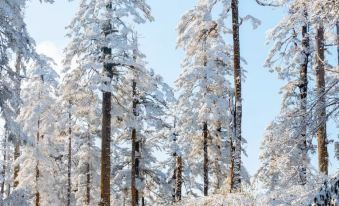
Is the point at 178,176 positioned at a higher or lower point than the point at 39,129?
lower

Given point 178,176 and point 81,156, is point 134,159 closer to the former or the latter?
point 178,176

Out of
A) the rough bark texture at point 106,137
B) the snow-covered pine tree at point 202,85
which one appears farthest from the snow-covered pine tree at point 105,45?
the snow-covered pine tree at point 202,85

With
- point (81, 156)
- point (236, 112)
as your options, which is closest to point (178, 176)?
point (81, 156)

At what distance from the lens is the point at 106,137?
1769 centimetres

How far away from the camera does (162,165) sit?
1282 inches

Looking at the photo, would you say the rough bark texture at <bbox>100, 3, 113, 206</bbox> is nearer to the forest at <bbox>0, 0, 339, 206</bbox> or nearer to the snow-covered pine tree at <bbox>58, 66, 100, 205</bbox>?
the forest at <bbox>0, 0, 339, 206</bbox>

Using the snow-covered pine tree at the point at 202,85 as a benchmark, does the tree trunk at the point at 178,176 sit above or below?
below

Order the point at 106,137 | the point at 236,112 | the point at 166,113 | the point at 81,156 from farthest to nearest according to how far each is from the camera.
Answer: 1. the point at 81,156
2. the point at 166,113
3. the point at 106,137
4. the point at 236,112

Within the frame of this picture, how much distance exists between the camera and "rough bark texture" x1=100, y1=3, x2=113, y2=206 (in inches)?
685

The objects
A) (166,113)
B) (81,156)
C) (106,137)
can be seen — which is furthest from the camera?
(81,156)

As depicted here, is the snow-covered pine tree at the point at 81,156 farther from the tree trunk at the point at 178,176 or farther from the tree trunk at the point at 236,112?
the tree trunk at the point at 236,112

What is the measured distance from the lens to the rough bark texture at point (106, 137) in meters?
17.4

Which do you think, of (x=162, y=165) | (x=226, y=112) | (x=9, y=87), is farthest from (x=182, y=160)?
(x=9, y=87)

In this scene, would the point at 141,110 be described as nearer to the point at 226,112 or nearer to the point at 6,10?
the point at 226,112
